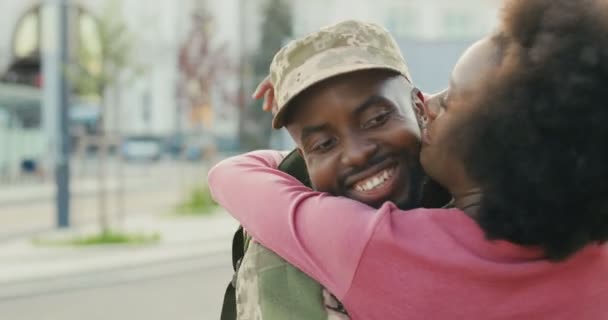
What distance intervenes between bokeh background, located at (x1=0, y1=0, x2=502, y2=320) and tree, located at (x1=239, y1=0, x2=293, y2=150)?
0.20 ft

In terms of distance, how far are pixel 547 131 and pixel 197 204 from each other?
1697 centimetres

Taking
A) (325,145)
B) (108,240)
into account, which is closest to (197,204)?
(108,240)

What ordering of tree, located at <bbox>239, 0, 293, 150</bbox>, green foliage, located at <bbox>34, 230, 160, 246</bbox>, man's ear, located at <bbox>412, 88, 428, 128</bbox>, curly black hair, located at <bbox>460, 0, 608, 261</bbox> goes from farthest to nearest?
tree, located at <bbox>239, 0, 293, 150</bbox> < green foliage, located at <bbox>34, 230, 160, 246</bbox> < man's ear, located at <bbox>412, 88, 428, 128</bbox> < curly black hair, located at <bbox>460, 0, 608, 261</bbox>

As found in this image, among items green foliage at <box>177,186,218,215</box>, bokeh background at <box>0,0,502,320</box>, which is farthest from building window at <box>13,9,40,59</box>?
green foliage at <box>177,186,218,215</box>

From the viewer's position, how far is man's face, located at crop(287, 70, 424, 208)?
1389 millimetres

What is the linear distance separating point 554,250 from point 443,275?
5.8 inches

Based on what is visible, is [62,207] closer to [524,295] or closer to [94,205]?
[94,205]

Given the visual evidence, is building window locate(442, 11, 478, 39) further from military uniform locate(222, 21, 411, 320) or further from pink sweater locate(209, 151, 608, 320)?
pink sweater locate(209, 151, 608, 320)

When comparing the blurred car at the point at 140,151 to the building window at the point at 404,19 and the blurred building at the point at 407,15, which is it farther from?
the building window at the point at 404,19

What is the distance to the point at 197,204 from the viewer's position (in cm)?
1783

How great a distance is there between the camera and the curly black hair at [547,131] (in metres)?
1.05

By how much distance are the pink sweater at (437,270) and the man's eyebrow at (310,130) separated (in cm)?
19

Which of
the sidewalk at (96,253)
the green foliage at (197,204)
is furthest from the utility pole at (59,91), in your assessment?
the green foliage at (197,204)

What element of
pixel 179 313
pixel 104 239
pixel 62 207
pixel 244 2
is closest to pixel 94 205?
pixel 62 207
